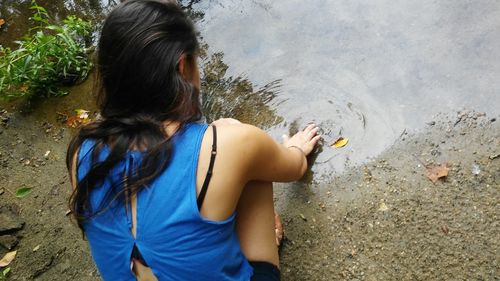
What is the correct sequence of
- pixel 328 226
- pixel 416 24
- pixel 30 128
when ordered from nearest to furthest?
1. pixel 328 226
2. pixel 416 24
3. pixel 30 128

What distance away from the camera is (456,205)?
196 cm

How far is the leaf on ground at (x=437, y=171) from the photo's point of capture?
80.7 inches

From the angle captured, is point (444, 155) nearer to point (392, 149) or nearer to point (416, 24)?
point (392, 149)

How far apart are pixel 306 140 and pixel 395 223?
61 centimetres

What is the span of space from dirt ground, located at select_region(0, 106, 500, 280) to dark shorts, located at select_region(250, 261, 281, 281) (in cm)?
40

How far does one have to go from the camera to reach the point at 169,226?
4.39 feet

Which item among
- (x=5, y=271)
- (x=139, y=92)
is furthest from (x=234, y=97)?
(x=5, y=271)

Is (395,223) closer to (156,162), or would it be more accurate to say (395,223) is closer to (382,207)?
(382,207)

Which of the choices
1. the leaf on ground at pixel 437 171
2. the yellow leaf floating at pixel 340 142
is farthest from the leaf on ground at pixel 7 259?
the leaf on ground at pixel 437 171

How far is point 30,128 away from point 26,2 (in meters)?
1.68

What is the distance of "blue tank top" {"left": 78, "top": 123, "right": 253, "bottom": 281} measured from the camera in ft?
4.39

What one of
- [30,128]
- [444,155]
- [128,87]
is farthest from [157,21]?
[30,128]

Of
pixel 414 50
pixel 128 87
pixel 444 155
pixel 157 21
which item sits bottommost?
pixel 444 155

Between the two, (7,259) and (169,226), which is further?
(7,259)
